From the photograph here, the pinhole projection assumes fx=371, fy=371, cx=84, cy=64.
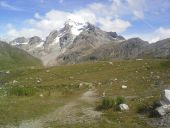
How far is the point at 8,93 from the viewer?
71.2 m

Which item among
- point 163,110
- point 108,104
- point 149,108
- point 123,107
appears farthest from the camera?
point 108,104

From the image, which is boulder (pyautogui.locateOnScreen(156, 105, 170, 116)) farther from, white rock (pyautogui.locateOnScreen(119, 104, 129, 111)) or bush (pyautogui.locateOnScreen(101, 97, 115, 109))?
bush (pyautogui.locateOnScreen(101, 97, 115, 109))

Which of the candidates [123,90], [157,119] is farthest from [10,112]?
[123,90]

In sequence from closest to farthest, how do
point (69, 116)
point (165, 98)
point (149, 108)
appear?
1. point (165, 98)
2. point (69, 116)
3. point (149, 108)

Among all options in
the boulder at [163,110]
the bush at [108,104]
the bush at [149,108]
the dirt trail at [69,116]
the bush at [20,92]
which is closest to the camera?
the dirt trail at [69,116]

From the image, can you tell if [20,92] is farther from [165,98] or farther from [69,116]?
[165,98]

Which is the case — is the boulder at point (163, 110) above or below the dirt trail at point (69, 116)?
above

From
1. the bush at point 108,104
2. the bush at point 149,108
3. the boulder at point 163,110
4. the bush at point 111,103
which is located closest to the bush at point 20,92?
the bush at point 111,103

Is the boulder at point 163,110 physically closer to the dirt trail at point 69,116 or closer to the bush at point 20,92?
the dirt trail at point 69,116

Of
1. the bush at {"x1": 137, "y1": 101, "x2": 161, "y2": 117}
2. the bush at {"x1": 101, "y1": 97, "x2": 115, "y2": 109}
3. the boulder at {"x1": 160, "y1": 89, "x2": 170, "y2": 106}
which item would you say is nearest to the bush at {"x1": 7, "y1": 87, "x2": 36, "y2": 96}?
the bush at {"x1": 101, "y1": 97, "x2": 115, "y2": 109}

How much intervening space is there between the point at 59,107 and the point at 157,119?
18.5 m

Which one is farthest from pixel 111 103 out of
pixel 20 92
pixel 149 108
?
pixel 20 92

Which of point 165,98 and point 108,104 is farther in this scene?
point 108,104

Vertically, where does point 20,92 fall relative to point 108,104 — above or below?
above
